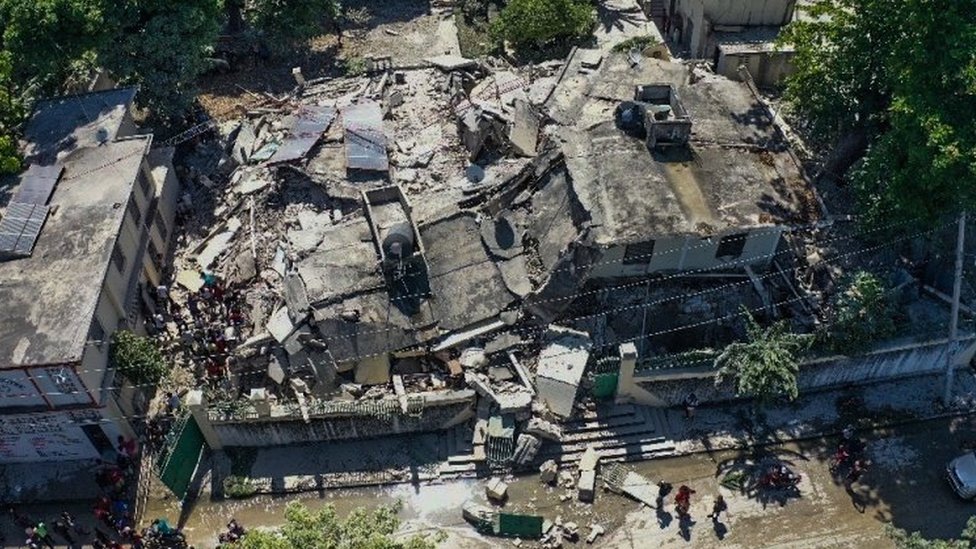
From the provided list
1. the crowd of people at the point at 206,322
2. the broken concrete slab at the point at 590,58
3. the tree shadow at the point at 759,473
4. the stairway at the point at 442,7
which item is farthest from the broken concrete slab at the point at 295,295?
the stairway at the point at 442,7

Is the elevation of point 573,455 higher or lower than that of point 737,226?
lower

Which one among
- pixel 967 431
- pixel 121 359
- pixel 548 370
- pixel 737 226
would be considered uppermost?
pixel 737 226

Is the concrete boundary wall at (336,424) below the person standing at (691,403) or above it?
above

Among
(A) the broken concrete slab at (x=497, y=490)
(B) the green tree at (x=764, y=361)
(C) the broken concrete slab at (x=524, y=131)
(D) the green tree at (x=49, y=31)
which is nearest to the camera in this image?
(B) the green tree at (x=764, y=361)

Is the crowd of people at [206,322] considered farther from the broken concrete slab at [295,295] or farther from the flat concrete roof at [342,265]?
the flat concrete roof at [342,265]

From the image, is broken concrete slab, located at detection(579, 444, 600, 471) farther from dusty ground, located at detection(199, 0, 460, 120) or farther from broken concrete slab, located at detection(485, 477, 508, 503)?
dusty ground, located at detection(199, 0, 460, 120)

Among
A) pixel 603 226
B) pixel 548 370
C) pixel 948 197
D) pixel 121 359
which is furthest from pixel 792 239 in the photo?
pixel 121 359

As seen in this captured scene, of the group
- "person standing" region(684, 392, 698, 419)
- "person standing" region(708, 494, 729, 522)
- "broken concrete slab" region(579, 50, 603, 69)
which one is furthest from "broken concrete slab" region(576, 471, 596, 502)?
"broken concrete slab" region(579, 50, 603, 69)

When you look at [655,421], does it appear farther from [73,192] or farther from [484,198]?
[73,192]
